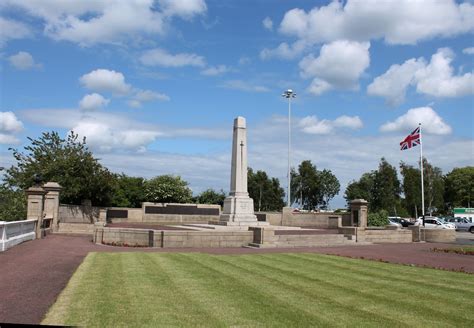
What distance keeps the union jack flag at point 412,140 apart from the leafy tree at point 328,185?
45.5 m

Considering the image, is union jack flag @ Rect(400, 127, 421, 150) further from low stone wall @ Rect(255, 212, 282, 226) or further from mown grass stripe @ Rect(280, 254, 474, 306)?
mown grass stripe @ Rect(280, 254, 474, 306)

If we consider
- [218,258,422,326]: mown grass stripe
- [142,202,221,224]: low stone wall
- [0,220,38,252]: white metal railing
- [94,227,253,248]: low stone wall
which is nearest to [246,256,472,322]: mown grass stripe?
[218,258,422,326]: mown grass stripe

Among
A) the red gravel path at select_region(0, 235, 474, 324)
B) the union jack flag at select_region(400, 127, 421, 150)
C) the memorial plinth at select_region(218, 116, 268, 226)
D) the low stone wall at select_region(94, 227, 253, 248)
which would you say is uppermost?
the union jack flag at select_region(400, 127, 421, 150)

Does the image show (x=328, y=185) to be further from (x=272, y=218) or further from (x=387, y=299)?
(x=387, y=299)

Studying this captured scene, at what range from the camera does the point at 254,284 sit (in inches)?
420

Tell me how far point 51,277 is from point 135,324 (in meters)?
5.33

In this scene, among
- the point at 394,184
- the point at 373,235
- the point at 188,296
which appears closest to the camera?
the point at 188,296

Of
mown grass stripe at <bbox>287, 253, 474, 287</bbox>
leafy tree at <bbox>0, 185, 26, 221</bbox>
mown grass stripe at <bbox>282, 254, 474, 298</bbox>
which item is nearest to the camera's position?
mown grass stripe at <bbox>282, 254, 474, 298</bbox>

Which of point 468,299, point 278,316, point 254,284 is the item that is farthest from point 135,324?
point 468,299

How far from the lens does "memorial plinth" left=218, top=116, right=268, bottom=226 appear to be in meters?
33.2

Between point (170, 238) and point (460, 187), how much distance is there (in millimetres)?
89007

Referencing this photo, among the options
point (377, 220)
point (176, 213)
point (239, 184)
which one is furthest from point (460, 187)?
point (239, 184)

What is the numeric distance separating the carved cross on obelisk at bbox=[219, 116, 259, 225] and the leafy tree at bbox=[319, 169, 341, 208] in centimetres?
5304

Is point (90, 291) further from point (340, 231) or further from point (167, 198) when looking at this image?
point (167, 198)
